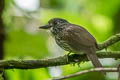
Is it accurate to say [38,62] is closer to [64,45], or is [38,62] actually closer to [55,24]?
[64,45]

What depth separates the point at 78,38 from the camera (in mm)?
2828

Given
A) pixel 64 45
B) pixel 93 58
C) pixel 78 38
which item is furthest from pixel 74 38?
pixel 93 58

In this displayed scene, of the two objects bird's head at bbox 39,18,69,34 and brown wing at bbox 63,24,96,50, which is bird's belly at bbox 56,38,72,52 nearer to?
brown wing at bbox 63,24,96,50

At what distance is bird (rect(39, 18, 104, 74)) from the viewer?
2.66 m

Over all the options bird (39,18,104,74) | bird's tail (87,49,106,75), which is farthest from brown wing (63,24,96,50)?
bird's tail (87,49,106,75)

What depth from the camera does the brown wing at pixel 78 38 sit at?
275cm

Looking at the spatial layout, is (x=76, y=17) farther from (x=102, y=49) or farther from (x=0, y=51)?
(x=0, y=51)

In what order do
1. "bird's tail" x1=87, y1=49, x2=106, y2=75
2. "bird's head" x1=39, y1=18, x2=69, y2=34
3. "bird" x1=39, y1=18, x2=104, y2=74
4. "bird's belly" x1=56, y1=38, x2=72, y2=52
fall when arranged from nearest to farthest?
"bird's tail" x1=87, y1=49, x2=106, y2=75 → "bird" x1=39, y1=18, x2=104, y2=74 → "bird's belly" x1=56, y1=38, x2=72, y2=52 → "bird's head" x1=39, y1=18, x2=69, y2=34

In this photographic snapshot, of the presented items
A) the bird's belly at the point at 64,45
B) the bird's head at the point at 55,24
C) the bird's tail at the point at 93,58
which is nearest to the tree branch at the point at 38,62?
the bird's tail at the point at 93,58

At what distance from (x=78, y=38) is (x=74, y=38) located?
0.04 meters

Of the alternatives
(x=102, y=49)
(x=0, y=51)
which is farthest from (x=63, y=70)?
(x=0, y=51)

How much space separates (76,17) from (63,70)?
21.5 inches

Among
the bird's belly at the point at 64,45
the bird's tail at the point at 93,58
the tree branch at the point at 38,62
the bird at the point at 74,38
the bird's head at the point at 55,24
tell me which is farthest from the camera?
the bird's head at the point at 55,24

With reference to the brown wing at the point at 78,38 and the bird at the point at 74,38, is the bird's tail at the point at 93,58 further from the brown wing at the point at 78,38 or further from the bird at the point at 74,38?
the brown wing at the point at 78,38
